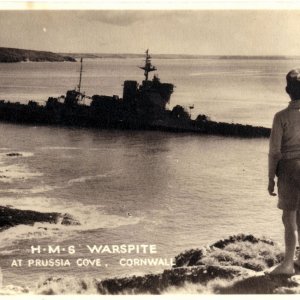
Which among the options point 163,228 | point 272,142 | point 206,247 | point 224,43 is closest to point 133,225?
point 163,228

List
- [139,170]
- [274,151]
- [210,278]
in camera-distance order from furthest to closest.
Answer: [139,170]
[210,278]
[274,151]

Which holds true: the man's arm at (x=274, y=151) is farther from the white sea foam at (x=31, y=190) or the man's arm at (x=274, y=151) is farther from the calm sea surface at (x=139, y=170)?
the white sea foam at (x=31, y=190)

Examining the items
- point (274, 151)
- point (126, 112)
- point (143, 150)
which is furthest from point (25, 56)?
point (274, 151)

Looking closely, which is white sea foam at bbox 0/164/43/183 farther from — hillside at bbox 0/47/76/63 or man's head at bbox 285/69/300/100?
man's head at bbox 285/69/300/100

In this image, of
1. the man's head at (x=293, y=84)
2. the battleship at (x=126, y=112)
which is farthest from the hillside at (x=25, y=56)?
the man's head at (x=293, y=84)

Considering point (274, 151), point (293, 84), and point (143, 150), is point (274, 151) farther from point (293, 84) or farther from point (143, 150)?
point (143, 150)

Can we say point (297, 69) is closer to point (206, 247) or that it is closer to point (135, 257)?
point (206, 247)
